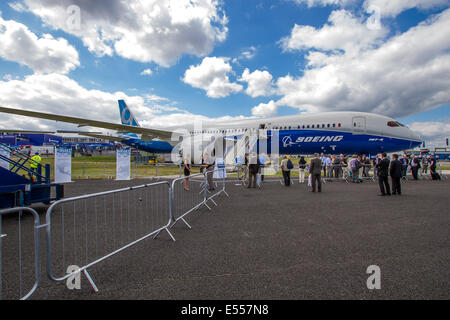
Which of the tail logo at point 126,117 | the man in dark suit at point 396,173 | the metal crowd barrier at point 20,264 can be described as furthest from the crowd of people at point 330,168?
the tail logo at point 126,117

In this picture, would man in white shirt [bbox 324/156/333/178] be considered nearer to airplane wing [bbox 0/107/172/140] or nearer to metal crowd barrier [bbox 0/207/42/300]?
airplane wing [bbox 0/107/172/140]

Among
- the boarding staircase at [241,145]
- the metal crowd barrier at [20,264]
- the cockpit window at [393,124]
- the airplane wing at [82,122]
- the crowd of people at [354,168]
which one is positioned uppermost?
the cockpit window at [393,124]

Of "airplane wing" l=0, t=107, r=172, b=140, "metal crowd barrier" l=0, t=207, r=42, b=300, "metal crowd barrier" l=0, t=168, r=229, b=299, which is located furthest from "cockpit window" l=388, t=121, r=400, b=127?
"metal crowd barrier" l=0, t=207, r=42, b=300

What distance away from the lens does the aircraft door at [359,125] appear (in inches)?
613

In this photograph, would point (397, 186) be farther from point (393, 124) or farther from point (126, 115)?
point (126, 115)

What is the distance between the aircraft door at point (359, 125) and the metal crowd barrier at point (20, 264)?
17.8 m

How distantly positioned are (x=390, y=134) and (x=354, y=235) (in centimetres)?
1456

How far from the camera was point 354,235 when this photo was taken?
4.34 metres

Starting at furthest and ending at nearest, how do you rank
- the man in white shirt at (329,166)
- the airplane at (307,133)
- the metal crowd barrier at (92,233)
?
the airplane at (307,133) → the man in white shirt at (329,166) → the metal crowd barrier at (92,233)

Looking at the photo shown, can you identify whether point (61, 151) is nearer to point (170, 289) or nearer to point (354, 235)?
point (170, 289)

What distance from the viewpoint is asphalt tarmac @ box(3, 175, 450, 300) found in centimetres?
254

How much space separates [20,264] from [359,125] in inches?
720

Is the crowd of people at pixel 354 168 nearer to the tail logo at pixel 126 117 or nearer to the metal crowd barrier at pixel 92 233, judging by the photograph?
the metal crowd barrier at pixel 92 233
